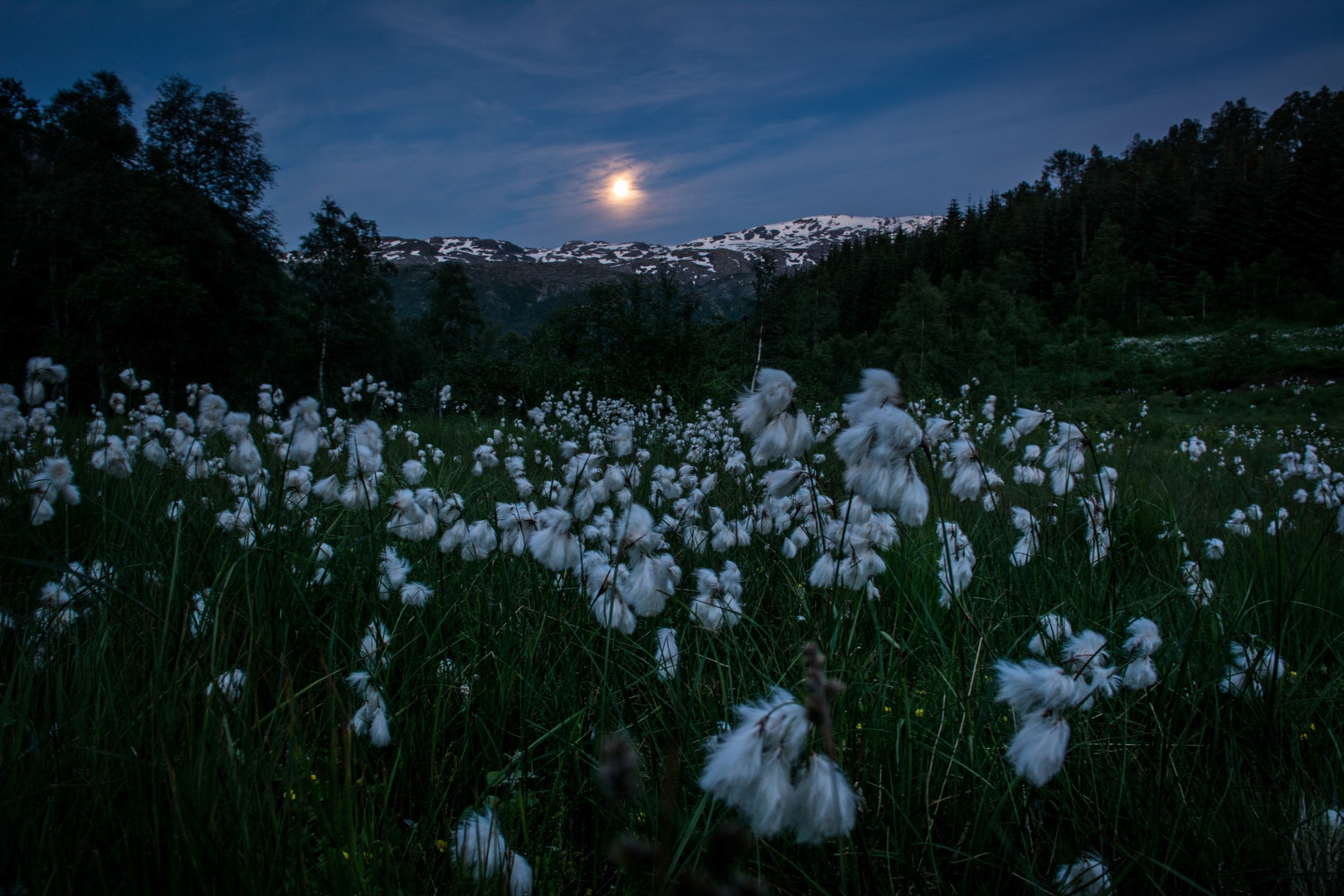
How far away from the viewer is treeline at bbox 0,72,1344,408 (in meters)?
21.5

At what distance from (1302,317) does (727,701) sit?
6657cm

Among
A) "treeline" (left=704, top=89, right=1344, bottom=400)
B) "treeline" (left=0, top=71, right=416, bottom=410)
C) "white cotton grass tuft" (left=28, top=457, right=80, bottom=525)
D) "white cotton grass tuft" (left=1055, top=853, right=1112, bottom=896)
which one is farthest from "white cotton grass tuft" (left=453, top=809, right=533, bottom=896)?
"treeline" (left=0, top=71, right=416, bottom=410)

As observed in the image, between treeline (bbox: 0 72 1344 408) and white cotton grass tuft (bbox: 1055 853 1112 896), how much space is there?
262 cm

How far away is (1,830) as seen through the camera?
45.3 inches

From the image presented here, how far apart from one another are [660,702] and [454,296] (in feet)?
193

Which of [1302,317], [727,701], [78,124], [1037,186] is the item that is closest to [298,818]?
[727,701]

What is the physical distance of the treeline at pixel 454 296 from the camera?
21.5 metres

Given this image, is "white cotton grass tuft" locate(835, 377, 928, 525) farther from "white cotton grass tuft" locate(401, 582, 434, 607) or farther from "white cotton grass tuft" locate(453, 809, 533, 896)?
"white cotton grass tuft" locate(401, 582, 434, 607)

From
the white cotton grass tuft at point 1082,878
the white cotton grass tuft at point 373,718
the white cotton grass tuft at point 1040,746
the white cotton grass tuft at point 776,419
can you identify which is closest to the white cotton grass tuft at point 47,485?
the white cotton grass tuft at point 373,718

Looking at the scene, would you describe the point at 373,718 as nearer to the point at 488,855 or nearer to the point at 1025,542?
the point at 488,855

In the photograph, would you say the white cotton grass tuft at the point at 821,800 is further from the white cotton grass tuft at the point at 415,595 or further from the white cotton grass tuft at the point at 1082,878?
the white cotton grass tuft at the point at 415,595

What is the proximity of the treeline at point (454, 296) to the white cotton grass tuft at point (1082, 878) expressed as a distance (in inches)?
103

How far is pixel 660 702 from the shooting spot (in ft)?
6.86

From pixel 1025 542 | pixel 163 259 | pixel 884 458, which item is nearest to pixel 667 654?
pixel 884 458
